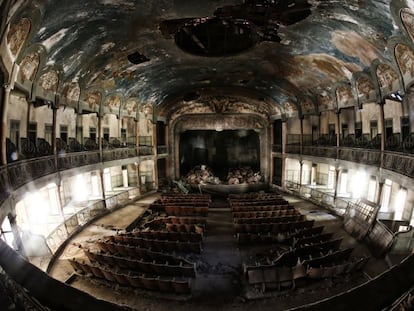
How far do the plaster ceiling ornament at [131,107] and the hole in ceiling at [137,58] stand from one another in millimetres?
6743

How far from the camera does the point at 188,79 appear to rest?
21.9 m

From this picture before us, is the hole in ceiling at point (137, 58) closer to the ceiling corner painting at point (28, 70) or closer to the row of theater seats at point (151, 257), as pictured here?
the ceiling corner painting at point (28, 70)

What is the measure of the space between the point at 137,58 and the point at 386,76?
1259cm

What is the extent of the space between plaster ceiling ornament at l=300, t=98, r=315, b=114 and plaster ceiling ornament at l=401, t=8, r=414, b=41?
1278 centimetres

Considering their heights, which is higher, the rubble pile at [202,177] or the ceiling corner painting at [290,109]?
the ceiling corner painting at [290,109]

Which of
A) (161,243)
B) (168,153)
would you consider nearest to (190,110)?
(168,153)

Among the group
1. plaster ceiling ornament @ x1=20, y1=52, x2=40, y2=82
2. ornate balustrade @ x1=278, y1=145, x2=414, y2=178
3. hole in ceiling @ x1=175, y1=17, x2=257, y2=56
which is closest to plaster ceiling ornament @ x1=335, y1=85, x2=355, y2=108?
ornate balustrade @ x1=278, y1=145, x2=414, y2=178

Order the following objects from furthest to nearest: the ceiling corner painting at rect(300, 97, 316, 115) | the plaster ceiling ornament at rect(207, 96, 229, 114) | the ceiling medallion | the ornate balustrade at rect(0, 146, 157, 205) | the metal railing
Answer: the plaster ceiling ornament at rect(207, 96, 229, 114)
the ceiling corner painting at rect(300, 97, 316, 115)
the metal railing
the ceiling medallion
the ornate balustrade at rect(0, 146, 157, 205)

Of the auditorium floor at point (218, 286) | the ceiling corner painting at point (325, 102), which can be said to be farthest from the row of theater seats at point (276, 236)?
the ceiling corner painting at point (325, 102)

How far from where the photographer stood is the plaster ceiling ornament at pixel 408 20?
331 inches

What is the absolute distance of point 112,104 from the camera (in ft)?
67.2

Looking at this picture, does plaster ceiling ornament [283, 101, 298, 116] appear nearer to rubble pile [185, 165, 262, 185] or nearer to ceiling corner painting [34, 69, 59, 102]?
rubble pile [185, 165, 262, 185]

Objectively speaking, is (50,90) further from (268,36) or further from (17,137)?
(268,36)

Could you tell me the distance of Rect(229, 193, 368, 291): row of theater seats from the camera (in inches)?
354
